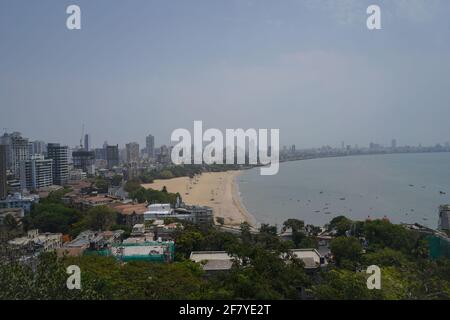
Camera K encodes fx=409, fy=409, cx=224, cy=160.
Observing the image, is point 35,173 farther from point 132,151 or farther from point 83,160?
point 132,151

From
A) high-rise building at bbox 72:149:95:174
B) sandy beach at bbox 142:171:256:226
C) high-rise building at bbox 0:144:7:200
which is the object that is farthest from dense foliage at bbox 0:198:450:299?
high-rise building at bbox 72:149:95:174

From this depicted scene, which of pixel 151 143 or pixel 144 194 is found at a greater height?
pixel 151 143

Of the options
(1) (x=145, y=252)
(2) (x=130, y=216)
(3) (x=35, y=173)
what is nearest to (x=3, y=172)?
(3) (x=35, y=173)

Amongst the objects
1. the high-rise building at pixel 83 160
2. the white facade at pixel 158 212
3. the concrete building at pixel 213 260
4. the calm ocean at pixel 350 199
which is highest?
the high-rise building at pixel 83 160

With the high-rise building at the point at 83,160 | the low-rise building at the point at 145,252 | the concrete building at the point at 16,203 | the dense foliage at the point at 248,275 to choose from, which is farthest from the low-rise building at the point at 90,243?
the high-rise building at the point at 83,160

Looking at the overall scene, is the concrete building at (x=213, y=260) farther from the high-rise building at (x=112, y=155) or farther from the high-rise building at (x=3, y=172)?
the high-rise building at (x=112, y=155)
